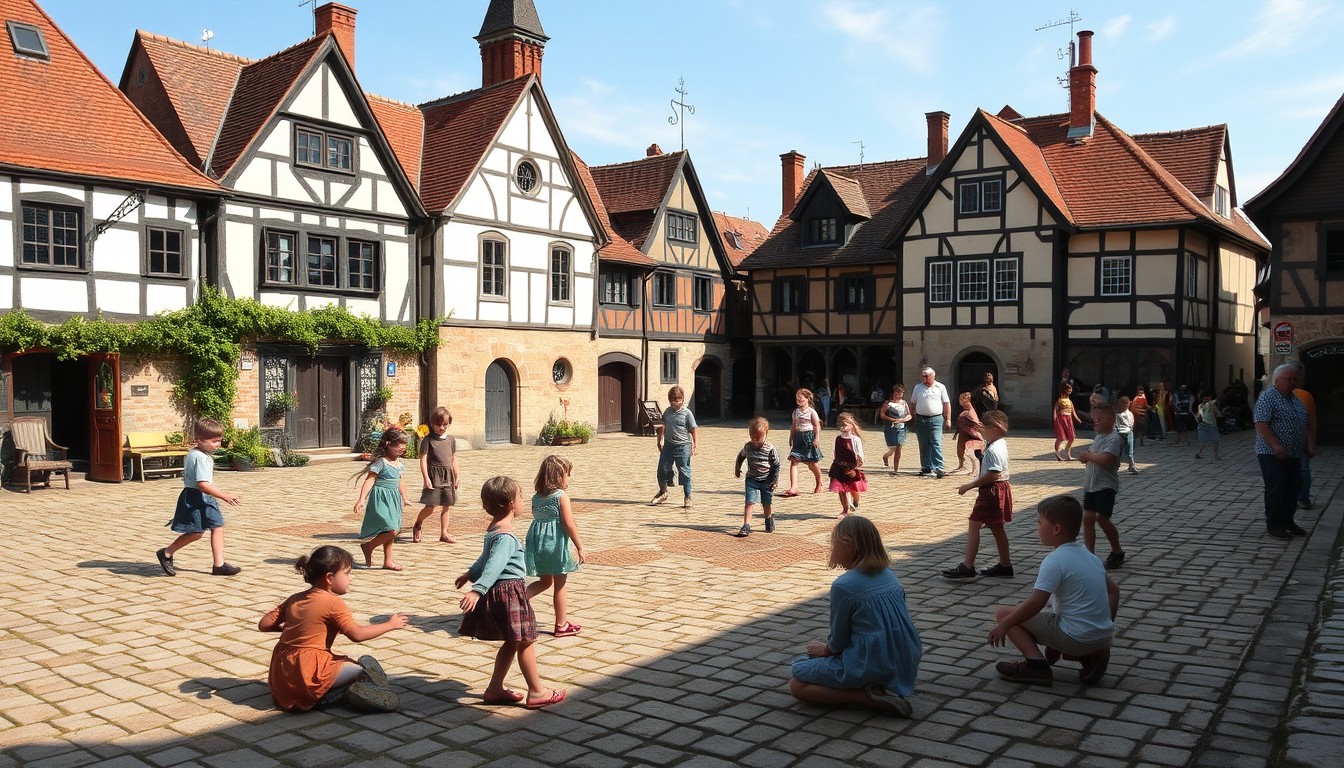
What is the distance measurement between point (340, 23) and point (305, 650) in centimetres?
2338

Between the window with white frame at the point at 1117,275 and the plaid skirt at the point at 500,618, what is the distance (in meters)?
28.4

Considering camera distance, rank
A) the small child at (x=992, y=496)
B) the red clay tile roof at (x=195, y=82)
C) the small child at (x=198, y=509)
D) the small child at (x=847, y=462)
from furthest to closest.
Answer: the red clay tile roof at (x=195, y=82) → the small child at (x=847, y=462) → the small child at (x=198, y=509) → the small child at (x=992, y=496)

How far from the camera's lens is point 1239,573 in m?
9.30

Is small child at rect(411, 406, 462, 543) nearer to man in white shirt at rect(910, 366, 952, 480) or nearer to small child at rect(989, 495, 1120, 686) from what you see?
small child at rect(989, 495, 1120, 686)

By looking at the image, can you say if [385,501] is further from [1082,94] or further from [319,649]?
[1082,94]

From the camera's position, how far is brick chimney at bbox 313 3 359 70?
25578mm

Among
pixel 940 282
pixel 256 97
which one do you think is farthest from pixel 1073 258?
pixel 256 97

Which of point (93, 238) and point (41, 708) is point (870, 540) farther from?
point (93, 238)

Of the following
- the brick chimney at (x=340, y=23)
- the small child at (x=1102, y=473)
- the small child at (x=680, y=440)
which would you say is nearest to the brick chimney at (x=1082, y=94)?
the brick chimney at (x=340, y=23)

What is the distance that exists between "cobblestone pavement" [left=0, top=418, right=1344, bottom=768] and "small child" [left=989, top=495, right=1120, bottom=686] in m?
0.16

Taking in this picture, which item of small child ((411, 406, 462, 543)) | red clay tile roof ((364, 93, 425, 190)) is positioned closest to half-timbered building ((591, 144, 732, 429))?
red clay tile roof ((364, 93, 425, 190))

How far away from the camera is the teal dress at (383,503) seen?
9695 millimetres

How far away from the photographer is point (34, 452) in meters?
17.7

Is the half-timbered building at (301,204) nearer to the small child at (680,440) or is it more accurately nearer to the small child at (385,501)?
the small child at (680,440)
